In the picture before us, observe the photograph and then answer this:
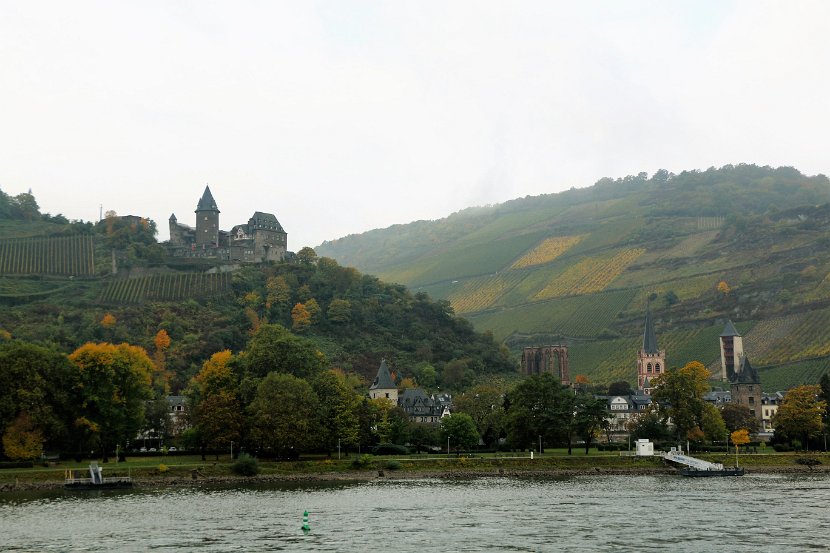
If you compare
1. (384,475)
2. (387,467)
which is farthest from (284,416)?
(384,475)

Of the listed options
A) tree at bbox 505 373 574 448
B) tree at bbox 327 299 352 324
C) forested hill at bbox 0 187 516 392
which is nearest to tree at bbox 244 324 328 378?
tree at bbox 505 373 574 448

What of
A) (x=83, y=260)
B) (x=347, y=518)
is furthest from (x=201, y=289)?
(x=347, y=518)

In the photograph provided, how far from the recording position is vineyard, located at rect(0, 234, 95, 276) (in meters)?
185

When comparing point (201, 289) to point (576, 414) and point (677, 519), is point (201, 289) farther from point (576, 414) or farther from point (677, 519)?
point (677, 519)

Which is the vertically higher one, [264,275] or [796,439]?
[264,275]

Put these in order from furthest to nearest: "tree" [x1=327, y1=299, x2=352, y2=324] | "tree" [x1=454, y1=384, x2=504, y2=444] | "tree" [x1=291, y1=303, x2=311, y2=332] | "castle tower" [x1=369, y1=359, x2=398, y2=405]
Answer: "tree" [x1=327, y1=299, x2=352, y2=324] < "tree" [x1=291, y1=303, x2=311, y2=332] < "castle tower" [x1=369, y1=359, x2=398, y2=405] < "tree" [x1=454, y1=384, x2=504, y2=444]

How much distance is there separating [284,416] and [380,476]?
11.4 meters

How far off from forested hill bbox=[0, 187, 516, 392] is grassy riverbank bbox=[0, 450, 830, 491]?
53231 millimetres

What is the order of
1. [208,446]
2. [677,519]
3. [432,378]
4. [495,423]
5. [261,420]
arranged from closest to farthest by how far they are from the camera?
[677,519]
[261,420]
[208,446]
[495,423]
[432,378]

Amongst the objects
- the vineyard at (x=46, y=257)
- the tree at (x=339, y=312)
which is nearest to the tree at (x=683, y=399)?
the tree at (x=339, y=312)

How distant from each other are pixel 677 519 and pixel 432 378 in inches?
4160

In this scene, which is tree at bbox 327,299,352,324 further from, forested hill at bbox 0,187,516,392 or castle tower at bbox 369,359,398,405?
castle tower at bbox 369,359,398,405

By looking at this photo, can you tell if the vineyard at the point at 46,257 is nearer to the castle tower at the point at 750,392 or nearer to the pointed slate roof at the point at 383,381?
the pointed slate roof at the point at 383,381

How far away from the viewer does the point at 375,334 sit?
612 ft
